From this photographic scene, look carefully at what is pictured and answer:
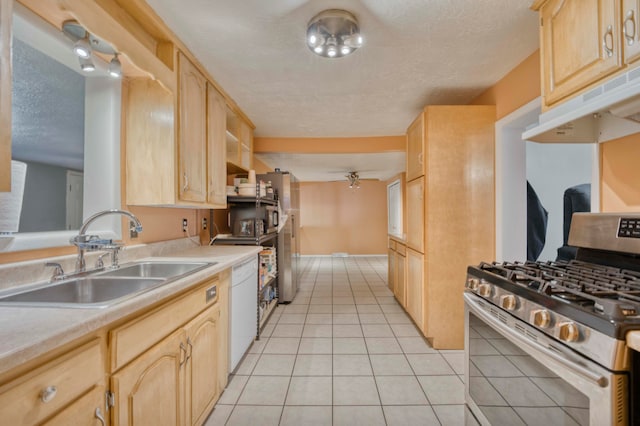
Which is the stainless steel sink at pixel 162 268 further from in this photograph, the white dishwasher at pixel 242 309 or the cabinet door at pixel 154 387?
the cabinet door at pixel 154 387

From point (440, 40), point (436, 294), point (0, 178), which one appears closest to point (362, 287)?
point (436, 294)

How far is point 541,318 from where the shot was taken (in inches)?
37.9

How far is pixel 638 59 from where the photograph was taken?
3.34 feet

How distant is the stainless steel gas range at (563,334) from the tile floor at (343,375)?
0.45 metres

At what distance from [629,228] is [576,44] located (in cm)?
87

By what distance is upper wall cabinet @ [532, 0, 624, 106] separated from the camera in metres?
1.11

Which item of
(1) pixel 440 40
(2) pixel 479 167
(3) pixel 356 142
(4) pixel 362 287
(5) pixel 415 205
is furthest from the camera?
(4) pixel 362 287

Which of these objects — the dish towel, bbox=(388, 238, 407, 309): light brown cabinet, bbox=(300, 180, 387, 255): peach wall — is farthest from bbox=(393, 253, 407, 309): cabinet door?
bbox=(300, 180, 387, 255): peach wall

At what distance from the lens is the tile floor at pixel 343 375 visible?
169cm

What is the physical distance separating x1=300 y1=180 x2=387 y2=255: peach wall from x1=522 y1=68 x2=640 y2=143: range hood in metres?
6.57

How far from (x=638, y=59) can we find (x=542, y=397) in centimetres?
126

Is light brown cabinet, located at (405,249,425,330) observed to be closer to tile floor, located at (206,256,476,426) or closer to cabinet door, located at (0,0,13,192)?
tile floor, located at (206,256,476,426)

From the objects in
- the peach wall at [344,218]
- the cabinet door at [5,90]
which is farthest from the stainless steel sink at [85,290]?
the peach wall at [344,218]

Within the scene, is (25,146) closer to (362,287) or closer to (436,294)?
(436,294)
